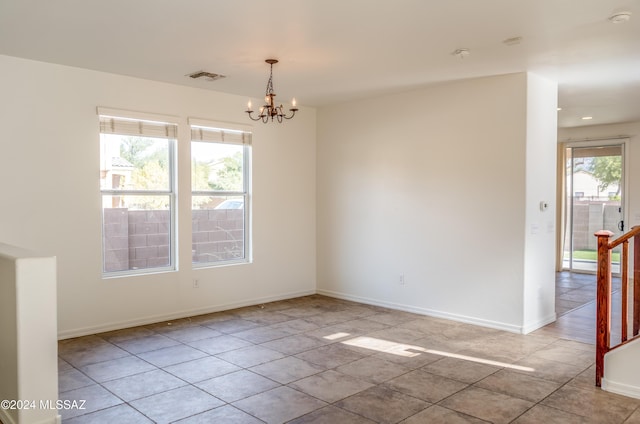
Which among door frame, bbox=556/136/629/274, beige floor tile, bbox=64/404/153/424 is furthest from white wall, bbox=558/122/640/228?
beige floor tile, bbox=64/404/153/424

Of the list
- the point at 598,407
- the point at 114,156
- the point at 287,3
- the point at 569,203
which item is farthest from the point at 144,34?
the point at 569,203

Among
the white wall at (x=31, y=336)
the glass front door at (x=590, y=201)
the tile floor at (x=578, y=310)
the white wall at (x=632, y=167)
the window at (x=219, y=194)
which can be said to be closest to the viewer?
the white wall at (x=31, y=336)

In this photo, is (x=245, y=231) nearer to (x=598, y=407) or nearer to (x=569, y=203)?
(x=598, y=407)

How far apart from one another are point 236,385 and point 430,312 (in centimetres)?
283

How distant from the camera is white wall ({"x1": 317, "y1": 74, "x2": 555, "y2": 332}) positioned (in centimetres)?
496

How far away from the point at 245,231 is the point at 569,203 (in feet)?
20.3

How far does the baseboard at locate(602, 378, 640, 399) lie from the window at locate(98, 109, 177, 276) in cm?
437

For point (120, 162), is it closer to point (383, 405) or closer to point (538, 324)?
point (383, 405)

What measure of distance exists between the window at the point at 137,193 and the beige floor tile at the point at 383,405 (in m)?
3.05

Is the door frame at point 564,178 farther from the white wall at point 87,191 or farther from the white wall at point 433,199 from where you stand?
the white wall at point 87,191

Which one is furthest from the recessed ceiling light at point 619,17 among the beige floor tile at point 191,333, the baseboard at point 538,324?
the beige floor tile at point 191,333

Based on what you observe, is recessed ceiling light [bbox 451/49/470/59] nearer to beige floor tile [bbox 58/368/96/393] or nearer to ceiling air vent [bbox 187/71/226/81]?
ceiling air vent [bbox 187/71/226/81]

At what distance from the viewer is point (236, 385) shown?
139 inches

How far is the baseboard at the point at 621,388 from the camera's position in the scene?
3322mm
